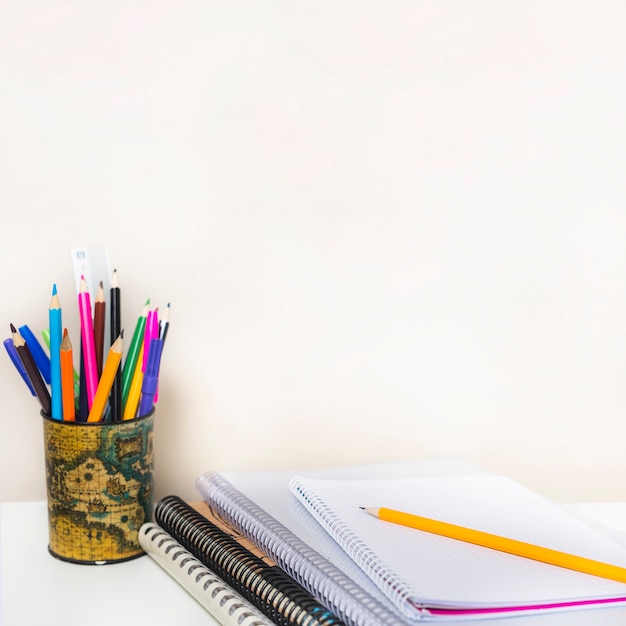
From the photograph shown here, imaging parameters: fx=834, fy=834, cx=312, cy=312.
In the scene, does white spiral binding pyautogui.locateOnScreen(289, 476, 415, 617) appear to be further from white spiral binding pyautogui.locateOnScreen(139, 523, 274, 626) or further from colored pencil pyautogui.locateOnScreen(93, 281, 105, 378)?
colored pencil pyautogui.locateOnScreen(93, 281, 105, 378)

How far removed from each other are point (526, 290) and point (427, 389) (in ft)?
0.48

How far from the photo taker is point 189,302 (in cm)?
79

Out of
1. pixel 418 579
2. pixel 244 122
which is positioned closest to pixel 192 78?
pixel 244 122

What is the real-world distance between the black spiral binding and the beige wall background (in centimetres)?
15

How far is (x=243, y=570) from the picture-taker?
571 millimetres

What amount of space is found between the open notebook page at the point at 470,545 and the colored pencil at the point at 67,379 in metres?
0.19

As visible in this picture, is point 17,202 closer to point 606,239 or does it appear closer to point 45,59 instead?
point 45,59

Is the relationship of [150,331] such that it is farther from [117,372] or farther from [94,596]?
[94,596]

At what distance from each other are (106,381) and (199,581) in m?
A: 0.16

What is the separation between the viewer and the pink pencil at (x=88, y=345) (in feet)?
2.15

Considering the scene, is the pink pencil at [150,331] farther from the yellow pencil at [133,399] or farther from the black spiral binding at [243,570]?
the black spiral binding at [243,570]

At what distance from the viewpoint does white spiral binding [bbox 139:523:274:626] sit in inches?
21.1

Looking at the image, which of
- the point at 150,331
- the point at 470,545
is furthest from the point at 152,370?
the point at 470,545

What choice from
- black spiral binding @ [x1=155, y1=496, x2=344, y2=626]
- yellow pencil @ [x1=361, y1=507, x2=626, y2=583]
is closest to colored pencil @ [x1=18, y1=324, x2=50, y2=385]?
black spiral binding @ [x1=155, y1=496, x2=344, y2=626]
